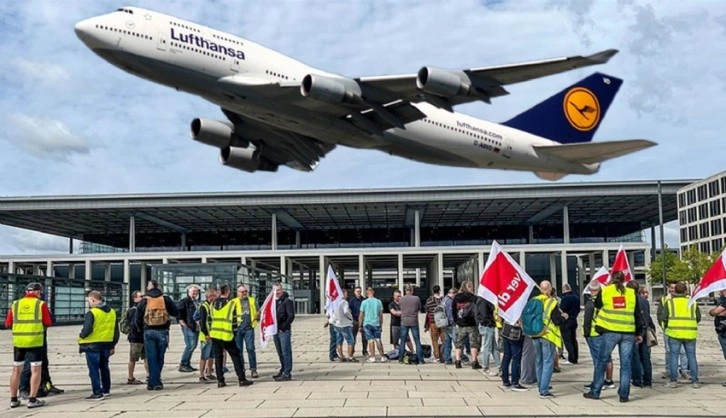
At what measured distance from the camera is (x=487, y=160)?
21.6m

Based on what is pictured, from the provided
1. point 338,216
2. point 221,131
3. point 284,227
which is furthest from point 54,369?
point 284,227

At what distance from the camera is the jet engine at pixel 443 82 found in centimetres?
1676

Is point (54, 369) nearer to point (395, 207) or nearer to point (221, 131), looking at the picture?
point (221, 131)

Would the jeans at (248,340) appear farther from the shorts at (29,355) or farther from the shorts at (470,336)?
the shorts at (470,336)

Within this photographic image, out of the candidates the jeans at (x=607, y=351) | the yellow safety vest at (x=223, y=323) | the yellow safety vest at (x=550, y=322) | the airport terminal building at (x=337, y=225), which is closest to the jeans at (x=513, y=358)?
the yellow safety vest at (x=550, y=322)

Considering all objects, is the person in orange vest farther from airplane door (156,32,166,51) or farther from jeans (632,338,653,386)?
jeans (632,338,653,386)

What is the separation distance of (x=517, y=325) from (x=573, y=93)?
1593cm

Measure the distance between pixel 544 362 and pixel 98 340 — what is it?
713cm

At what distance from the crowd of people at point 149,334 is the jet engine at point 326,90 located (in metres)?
4.62

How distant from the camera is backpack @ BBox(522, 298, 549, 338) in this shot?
11438 mm

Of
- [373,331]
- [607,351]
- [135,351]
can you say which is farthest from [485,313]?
[135,351]

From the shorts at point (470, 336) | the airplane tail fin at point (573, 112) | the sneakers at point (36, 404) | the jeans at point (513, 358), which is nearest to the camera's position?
the sneakers at point (36, 404)

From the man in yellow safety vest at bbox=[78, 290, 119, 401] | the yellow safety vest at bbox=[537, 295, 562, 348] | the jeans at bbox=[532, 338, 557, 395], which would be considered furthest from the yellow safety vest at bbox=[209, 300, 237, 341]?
the yellow safety vest at bbox=[537, 295, 562, 348]

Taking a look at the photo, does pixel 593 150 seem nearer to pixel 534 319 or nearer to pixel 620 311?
pixel 534 319
